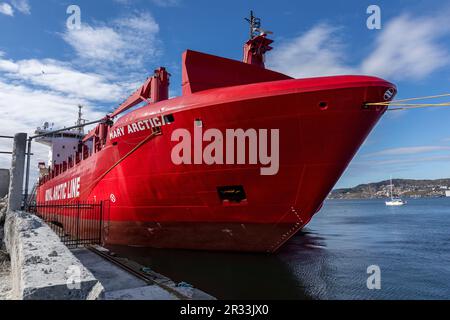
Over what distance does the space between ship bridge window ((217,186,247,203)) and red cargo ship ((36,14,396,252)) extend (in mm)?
32

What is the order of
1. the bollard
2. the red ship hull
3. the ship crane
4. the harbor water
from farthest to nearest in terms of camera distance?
the ship crane → the bollard → the red ship hull → the harbor water

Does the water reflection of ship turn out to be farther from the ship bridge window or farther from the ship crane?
the ship crane

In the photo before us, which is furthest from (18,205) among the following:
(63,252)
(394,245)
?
(394,245)

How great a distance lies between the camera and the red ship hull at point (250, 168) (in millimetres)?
8812

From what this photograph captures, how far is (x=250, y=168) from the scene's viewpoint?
30.7 feet

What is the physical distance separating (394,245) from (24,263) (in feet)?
57.0

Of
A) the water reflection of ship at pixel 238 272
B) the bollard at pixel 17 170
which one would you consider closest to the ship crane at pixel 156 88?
the bollard at pixel 17 170

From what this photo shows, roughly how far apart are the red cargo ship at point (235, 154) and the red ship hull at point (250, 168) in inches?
1.2

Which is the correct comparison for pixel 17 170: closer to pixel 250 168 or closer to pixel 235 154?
pixel 235 154

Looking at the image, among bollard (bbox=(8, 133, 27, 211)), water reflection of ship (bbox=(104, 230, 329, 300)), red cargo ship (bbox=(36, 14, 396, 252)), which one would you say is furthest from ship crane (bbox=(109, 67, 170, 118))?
water reflection of ship (bbox=(104, 230, 329, 300))

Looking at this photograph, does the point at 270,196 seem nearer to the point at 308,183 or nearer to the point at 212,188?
the point at 308,183

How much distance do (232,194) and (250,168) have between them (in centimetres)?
118

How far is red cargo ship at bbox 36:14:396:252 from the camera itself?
8.87 metres
